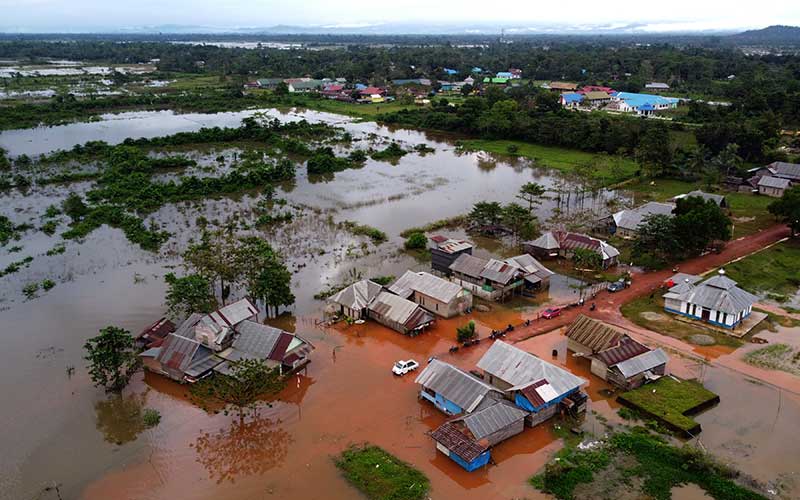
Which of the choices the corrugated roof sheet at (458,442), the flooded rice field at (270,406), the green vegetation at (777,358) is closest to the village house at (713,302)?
the green vegetation at (777,358)

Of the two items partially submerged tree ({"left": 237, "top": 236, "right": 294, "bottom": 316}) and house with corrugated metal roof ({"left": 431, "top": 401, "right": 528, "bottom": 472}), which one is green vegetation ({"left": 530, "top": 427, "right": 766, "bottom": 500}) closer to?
house with corrugated metal roof ({"left": 431, "top": 401, "right": 528, "bottom": 472})

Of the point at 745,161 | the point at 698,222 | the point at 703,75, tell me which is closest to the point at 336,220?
the point at 698,222

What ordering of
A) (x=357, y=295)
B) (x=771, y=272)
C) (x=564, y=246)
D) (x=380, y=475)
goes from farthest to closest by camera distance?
(x=564, y=246), (x=771, y=272), (x=357, y=295), (x=380, y=475)

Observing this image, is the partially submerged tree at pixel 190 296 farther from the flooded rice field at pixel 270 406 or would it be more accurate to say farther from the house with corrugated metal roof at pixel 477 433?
the house with corrugated metal roof at pixel 477 433

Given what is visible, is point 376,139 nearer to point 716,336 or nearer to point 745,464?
point 716,336

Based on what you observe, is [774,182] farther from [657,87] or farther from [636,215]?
[657,87]

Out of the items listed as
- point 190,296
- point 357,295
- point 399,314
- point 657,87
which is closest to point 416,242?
point 357,295
